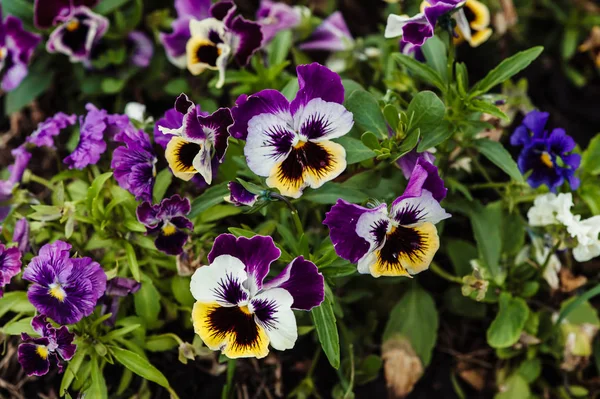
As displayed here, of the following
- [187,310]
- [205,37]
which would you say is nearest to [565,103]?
[205,37]

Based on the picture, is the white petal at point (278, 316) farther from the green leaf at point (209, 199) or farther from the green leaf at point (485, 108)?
the green leaf at point (485, 108)

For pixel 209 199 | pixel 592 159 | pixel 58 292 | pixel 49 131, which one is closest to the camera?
pixel 58 292

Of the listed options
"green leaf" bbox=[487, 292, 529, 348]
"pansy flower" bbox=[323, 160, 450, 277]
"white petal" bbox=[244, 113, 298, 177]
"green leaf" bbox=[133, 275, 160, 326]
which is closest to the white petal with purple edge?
"pansy flower" bbox=[323, 160, 450, 277]

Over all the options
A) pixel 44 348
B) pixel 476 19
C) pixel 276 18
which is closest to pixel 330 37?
pixel 276 18

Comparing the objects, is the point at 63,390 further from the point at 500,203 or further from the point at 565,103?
the point at 565,103

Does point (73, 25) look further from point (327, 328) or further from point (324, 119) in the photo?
point (327, 328)

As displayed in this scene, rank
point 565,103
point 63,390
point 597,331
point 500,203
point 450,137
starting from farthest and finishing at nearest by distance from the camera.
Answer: point 565,103
point 597,331
point 500,203
point 450,137
point 63,390
